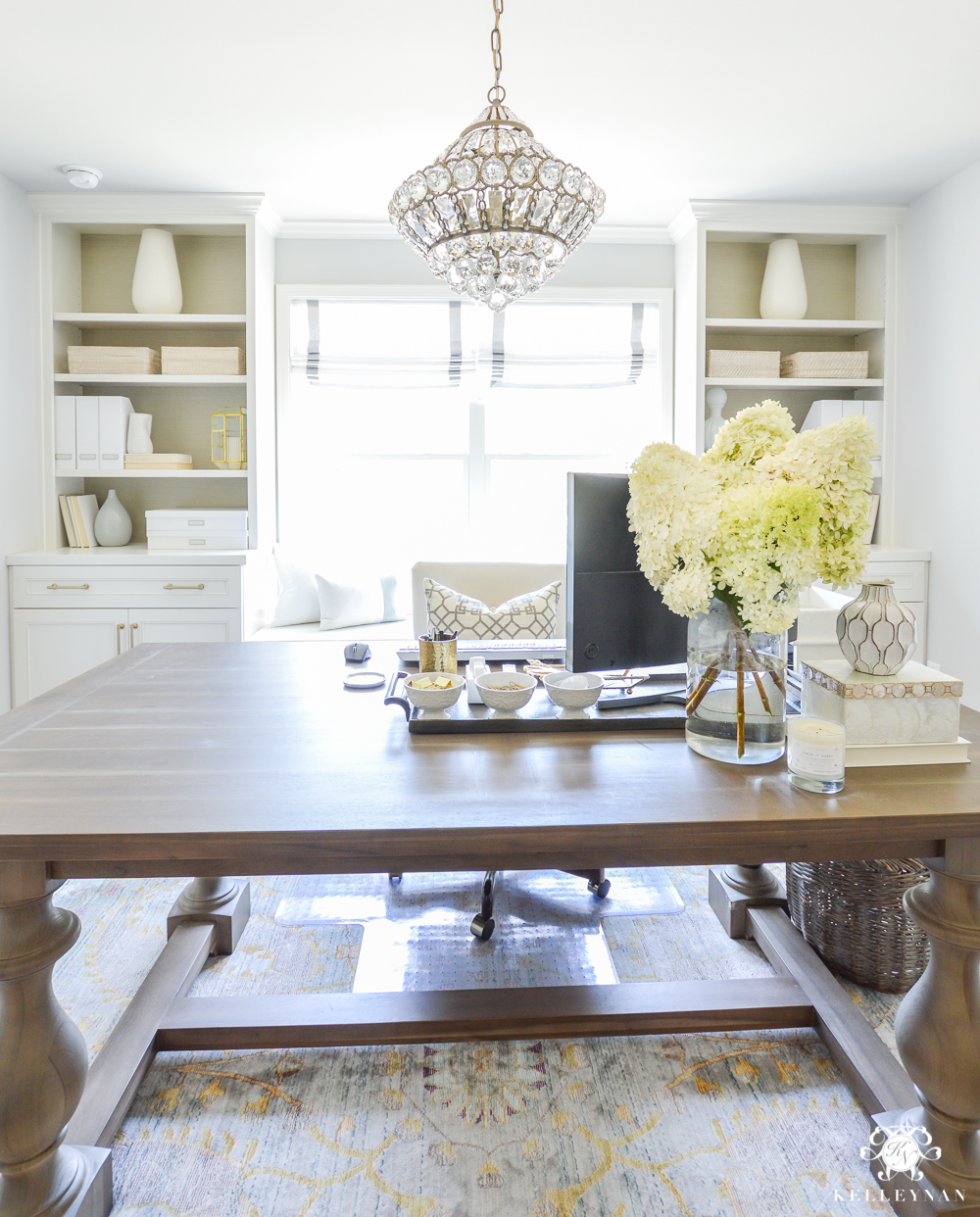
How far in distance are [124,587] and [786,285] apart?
3.55 metres

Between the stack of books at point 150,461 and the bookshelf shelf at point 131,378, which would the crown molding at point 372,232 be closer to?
the bookshelf shelf at point 131,378

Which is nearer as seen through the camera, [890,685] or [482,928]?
[890,685]

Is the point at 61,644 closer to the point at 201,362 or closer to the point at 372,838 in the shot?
the point at 201,362

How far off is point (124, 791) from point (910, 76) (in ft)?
10.6

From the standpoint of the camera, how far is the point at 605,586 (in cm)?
158

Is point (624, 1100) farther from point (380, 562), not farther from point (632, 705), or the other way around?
point (380, 562)

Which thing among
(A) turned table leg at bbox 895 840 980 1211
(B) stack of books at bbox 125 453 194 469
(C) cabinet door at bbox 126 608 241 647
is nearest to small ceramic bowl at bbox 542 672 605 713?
(A) turned table leg at bbox 895 840 980 1211

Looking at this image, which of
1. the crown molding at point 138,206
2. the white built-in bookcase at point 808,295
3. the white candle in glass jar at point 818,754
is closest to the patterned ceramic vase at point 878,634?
the white candle in glass jar at point 818,754

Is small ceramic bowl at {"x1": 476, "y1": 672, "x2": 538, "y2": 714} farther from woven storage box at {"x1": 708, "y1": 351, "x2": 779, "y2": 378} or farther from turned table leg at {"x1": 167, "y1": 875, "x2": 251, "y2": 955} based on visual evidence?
woven storage box at {"x1": 708, "y1": 351, "x2": 779, "y2": 378}

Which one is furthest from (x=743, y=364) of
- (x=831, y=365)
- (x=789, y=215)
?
(x=789, y=215)

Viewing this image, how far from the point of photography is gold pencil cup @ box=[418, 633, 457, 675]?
1745 mm

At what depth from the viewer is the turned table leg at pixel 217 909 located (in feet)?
6.53

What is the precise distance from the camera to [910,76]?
2.70 metres

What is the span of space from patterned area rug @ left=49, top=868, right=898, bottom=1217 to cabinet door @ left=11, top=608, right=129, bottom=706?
83.3 inches
